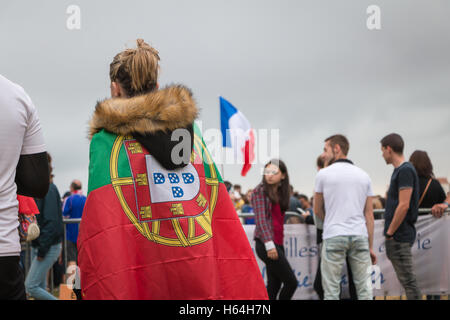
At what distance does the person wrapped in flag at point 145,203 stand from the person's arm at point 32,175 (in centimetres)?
30

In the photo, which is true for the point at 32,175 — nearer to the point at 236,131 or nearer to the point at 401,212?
the point at 401,212

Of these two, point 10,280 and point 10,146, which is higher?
point 10,146

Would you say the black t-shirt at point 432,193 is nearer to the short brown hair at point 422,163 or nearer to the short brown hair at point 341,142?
the short brown hair at point 422,163

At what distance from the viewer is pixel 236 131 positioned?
1230cm

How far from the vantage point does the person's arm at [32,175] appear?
2.79 meters

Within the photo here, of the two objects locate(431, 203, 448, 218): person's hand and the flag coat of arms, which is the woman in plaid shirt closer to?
locate(431, 203, 448, 218): person's hand

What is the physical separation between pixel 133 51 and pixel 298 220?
625 cm

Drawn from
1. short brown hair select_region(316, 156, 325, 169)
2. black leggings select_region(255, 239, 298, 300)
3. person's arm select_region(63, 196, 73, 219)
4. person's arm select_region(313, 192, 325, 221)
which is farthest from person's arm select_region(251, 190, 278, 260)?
person's arm select_region(63, 196, 73, 219)

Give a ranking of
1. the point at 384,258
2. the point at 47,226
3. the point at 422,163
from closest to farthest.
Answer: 1. the point at 47,226
2. the point at 422,163
3. the point at 384,258

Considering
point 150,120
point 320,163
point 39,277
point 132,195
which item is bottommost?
point 39,277

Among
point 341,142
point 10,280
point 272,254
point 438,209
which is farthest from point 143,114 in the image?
point 438,209

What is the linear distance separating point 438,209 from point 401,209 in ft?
5.69
